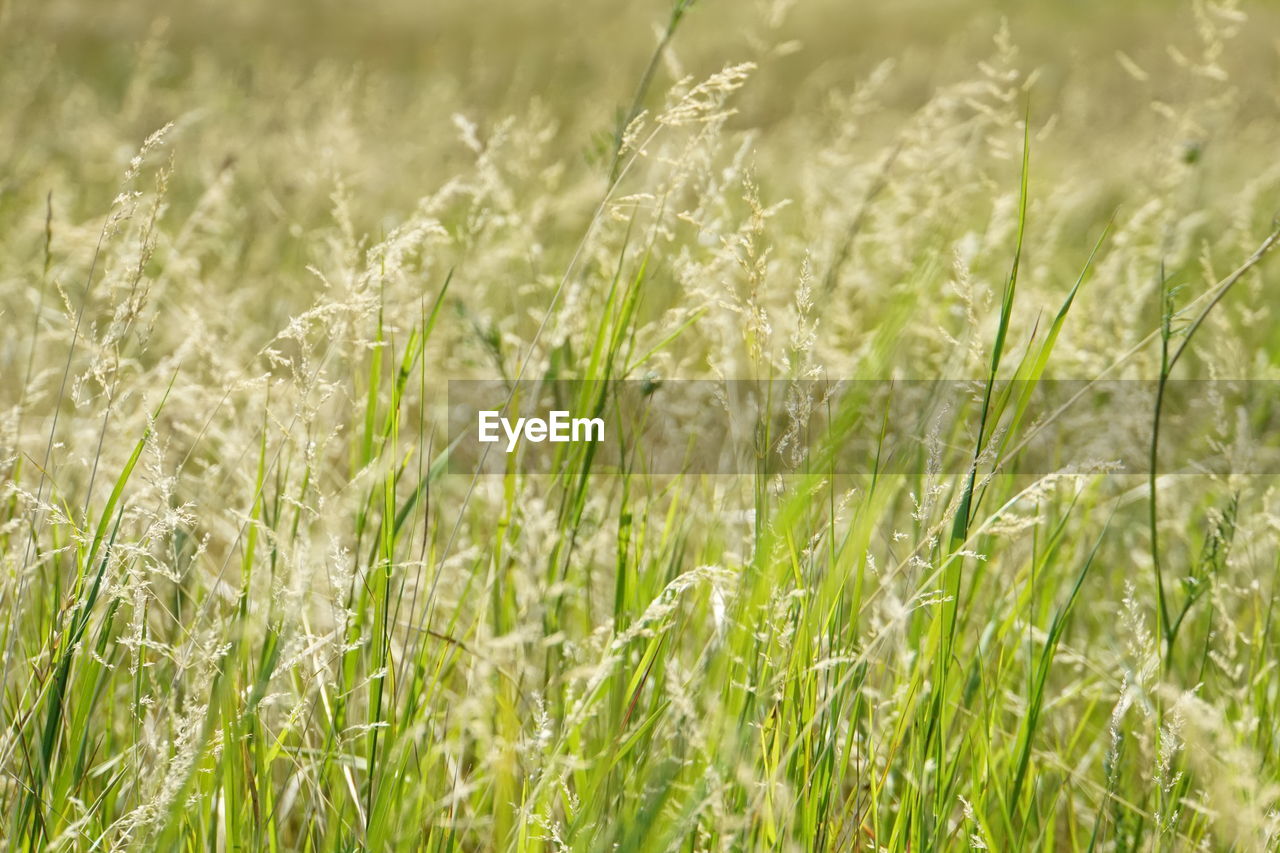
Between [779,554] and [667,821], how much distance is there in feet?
1.12

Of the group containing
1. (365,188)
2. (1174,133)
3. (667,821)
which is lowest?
(667,821)

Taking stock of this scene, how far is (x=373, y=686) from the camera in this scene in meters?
1.19

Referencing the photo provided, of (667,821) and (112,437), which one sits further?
(112,437)

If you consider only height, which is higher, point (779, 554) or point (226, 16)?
point (226, 16)

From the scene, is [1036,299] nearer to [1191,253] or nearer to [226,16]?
[1191,253]

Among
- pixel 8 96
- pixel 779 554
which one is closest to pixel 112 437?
pixel 779 554

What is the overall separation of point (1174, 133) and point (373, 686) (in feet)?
7.23

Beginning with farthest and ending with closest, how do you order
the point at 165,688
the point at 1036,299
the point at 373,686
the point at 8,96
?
the point at 8,96, the point at 1036,299, the point at 165,688, the point at 373,686

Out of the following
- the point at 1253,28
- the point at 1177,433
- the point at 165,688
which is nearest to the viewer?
the point at 165,688

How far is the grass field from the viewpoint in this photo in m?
1.14

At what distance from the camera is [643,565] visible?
1.79 metres

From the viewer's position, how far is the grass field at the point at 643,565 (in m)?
1.14

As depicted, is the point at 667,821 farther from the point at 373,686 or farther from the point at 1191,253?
the point at 1191,253

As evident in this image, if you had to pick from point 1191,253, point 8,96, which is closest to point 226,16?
point 8,96
